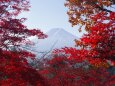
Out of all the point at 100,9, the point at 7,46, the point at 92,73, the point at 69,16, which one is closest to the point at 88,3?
the point at 100,9

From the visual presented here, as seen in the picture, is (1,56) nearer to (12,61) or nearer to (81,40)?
(12,61)

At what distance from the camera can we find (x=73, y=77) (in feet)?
104

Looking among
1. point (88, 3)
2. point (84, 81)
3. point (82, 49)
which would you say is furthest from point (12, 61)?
point (84, 81)

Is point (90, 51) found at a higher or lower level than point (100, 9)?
lower

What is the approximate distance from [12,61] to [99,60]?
4.60 metres

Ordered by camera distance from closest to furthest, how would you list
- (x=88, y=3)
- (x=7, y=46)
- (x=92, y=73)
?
(x=7, y=46), (x=88, y=3), (x=92, y=73)

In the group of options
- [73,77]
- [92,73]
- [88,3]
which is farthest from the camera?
[92,73]

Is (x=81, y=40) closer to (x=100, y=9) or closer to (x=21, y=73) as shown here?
(x=100, y=9)

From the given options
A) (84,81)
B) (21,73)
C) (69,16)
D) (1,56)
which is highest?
(69,16)

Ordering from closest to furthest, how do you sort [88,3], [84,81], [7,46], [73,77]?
[7,46] < [88,3] < [73,77] < [84,81]

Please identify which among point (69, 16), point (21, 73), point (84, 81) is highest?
point (69, 16)

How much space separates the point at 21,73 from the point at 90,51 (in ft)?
13.7

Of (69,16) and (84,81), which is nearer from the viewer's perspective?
(69,16)

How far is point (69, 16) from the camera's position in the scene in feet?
60.1
